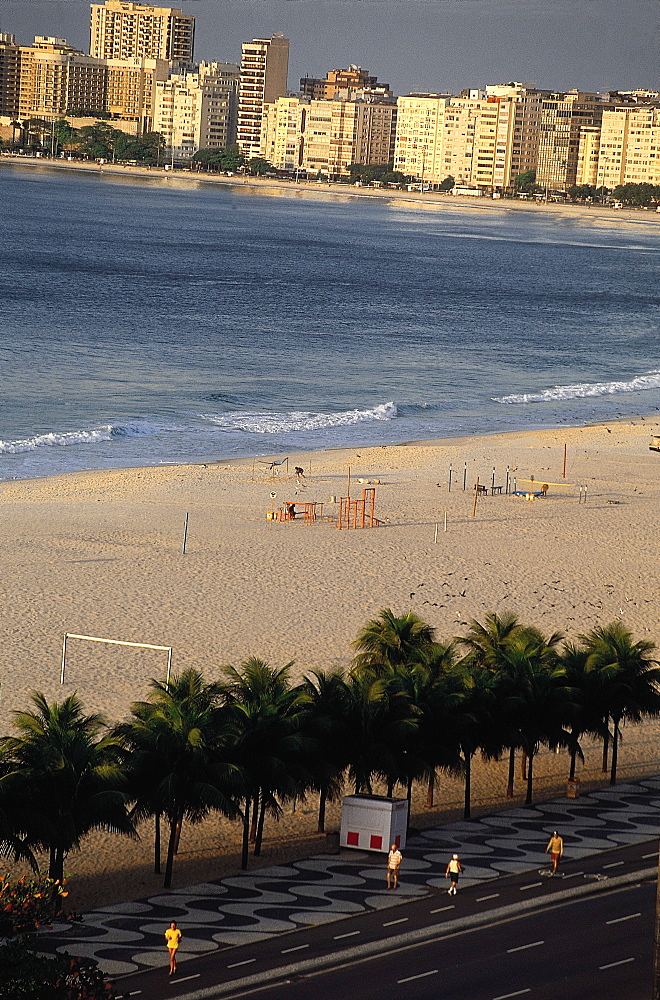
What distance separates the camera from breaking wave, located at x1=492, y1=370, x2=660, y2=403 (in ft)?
168

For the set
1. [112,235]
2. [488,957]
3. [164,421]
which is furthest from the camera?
[112,235]

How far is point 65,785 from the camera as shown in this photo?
46.7 feet

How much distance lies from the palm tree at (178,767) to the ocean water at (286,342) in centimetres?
1999

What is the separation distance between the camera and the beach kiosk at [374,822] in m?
15.1

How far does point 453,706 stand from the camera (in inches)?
659

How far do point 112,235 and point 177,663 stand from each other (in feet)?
342

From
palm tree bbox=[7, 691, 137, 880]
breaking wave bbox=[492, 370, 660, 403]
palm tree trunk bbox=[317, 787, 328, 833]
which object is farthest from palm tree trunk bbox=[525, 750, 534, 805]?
breaking wave bbox=[492, 370, 660, 403]

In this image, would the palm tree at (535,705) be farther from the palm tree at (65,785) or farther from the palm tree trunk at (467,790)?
the palm tree at (65,785)

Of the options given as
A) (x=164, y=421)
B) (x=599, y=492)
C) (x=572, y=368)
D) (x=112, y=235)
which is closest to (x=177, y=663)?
(x=599, y=492)

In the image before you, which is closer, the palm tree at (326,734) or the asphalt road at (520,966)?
the asphalt road at (520,966)

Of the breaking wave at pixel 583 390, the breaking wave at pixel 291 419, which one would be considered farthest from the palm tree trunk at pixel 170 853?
the breaking wave at pixel 583 390

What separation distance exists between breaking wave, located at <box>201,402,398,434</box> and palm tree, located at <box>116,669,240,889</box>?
2720 cm

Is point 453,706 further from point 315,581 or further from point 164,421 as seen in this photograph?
point 164,421

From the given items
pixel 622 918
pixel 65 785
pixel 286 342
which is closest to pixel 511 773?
pixel 622 918
